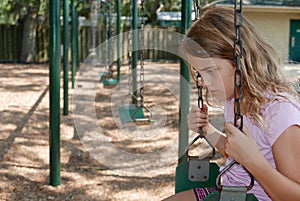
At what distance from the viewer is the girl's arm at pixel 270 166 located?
120 cm

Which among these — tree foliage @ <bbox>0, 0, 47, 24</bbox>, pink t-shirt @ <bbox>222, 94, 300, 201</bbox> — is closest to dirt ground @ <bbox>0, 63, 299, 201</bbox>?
pink t-shirt @ <bbox>222, 94, 300, 201</bbox>

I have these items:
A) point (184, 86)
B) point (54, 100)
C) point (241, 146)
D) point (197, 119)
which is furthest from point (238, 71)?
point (54, 100)

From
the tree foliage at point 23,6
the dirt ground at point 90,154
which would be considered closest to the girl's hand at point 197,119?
the dirt ground at point 90,154

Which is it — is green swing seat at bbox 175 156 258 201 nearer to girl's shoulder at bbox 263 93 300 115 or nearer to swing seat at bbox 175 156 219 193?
swing seat at bbox 175 156 219 193

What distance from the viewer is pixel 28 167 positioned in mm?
3266

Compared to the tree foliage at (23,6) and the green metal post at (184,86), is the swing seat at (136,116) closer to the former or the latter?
the green metal post at (184,86)

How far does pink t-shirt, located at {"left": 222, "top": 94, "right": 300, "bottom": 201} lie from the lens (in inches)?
49.3

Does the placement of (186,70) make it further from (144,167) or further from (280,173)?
(280,173)

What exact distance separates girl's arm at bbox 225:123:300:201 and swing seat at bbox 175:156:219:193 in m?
0.33

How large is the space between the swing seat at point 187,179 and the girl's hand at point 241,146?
340mm

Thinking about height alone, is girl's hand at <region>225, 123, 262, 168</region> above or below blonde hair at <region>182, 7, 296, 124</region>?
below

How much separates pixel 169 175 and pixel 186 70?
959 millimetres

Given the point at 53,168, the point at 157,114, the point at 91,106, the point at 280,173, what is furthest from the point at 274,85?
the point at 91,106

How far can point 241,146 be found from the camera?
119 centimetres
